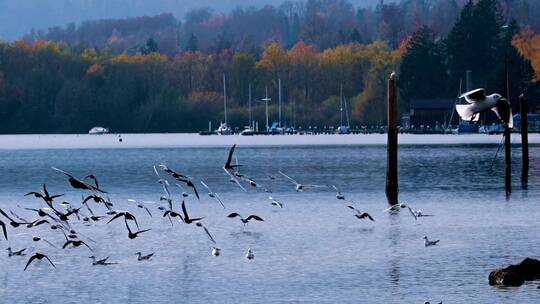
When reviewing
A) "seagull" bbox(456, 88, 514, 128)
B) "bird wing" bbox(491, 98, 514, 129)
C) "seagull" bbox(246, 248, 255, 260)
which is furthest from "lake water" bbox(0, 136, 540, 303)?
"seagull" bbox(456, 88, 514, 128)

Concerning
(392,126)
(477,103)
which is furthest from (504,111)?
(392,126)

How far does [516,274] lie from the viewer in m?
35.9

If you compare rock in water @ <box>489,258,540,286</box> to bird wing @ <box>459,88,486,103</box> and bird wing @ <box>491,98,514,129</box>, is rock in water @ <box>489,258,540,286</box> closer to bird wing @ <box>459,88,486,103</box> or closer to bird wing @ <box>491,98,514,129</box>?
bird wing @ <box>491,98,514,129</box>

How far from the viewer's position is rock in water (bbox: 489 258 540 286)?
3584 centimetres

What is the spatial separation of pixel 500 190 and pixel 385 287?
39.4m

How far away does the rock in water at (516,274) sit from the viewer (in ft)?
118

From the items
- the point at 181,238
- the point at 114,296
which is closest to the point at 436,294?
the point at 114,296

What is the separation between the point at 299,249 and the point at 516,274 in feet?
37.2

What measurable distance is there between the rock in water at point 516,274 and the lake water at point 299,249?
0.38 metres

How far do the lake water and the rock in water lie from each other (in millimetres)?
383

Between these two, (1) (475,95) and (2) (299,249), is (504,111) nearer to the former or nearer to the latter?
(1) (475,95)

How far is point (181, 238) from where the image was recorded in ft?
163

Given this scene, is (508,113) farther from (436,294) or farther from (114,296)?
(114,296)

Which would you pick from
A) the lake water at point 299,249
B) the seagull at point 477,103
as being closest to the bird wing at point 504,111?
the seagull at point 477,103
